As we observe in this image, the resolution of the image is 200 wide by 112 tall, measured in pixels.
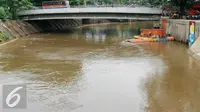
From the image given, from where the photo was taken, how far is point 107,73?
2970 centimetres

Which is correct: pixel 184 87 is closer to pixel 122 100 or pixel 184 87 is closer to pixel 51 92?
pixel 122 100

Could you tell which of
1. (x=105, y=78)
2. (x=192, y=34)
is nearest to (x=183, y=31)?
(x=192, y=34)

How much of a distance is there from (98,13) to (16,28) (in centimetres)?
1723

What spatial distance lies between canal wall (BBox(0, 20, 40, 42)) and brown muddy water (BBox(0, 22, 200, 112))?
12.0 metres

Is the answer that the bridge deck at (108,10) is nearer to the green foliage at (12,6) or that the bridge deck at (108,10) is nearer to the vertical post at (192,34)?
the green foliage at (12,6)

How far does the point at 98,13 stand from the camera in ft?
221

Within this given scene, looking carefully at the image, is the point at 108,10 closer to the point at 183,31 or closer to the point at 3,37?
the point at 183,31

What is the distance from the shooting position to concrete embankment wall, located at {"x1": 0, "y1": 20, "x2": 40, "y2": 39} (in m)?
60.0

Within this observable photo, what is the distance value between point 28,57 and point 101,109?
22.6m

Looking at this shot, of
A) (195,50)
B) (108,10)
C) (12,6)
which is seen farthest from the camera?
(12,6)

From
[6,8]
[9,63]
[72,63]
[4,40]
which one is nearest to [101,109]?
[72,63]

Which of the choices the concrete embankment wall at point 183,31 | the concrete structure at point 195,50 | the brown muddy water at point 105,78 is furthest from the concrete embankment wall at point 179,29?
the brown muddy water at point 105,78

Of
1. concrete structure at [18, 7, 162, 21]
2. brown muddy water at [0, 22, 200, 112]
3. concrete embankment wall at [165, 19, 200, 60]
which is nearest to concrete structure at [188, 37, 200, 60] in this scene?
concrete embankment wall at [165, 19, 200, 60]

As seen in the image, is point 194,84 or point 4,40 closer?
point 194,84
